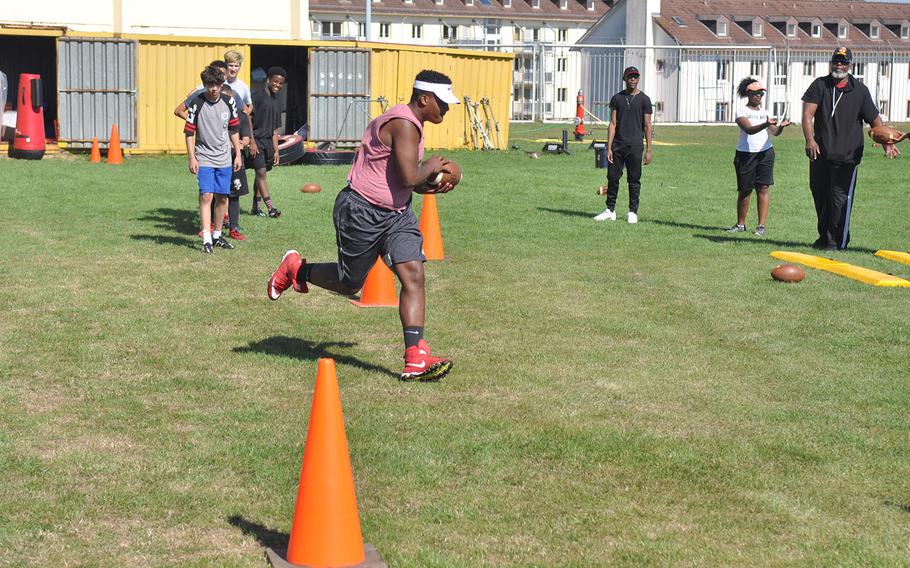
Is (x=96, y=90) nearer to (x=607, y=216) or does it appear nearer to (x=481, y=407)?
(x=607, y=216)

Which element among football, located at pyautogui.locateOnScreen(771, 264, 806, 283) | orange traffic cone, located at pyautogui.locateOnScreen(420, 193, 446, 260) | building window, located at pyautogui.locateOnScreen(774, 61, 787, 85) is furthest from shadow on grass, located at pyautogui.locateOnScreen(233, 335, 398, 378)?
building window, located at pyautogui.locateOnScreen(774, 61, 787, 85)

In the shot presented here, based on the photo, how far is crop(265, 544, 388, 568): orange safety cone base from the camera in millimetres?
4766

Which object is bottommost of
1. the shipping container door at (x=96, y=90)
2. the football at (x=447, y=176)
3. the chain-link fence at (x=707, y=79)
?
the football at (x=447, y=176)

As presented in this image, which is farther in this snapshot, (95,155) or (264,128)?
(95,155)

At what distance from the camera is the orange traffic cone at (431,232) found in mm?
12898

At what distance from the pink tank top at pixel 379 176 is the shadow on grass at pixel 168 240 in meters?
6.05

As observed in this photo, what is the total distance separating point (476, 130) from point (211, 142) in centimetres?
2116

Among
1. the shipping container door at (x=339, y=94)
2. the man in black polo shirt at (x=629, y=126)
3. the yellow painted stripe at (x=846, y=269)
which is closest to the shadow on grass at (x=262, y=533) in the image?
the yellow painted stripe at (x=846, y=269)

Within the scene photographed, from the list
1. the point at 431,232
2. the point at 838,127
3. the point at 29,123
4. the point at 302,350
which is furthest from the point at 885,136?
the point at 29,123

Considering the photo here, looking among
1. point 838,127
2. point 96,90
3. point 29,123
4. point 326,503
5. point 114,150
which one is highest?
point 96,90

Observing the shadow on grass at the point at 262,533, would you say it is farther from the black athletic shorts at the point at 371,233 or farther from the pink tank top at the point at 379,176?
the pink tank top at the point at 379,176

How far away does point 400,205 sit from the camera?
802 centimetres

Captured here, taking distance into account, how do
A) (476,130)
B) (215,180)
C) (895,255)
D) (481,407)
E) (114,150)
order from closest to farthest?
(481,407) → (215,180) → (895,255) → (114,150) → (476,130)

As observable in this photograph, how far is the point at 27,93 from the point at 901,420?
23.0 metres
